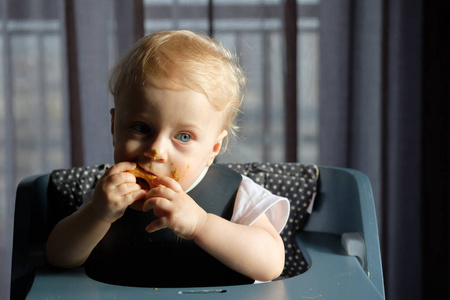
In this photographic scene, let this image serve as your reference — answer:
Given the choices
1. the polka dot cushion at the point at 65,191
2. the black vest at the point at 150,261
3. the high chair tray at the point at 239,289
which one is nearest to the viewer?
the high chair tray at the point at 239,289

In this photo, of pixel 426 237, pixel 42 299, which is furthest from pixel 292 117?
pixel 42 299

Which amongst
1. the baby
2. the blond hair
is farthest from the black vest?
the blond hair

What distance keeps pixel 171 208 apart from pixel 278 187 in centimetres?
39

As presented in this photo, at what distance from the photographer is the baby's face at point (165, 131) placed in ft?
2.43

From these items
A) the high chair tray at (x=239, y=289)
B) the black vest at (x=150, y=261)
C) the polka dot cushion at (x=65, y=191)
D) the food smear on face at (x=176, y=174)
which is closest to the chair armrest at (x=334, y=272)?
the high chair tray at (x=239, y=289)

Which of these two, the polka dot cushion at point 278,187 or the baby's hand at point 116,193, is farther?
the polka dot cushion at point 278,187

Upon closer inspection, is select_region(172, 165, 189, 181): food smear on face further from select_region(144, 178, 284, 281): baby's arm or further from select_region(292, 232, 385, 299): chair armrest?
select_region(292, 232, 385, 299): chair armrest

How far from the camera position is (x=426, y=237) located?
152 centimetres

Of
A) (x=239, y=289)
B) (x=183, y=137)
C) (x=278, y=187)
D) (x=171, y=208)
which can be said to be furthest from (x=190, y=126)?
(x=278, y=187)

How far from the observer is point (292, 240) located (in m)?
1.05

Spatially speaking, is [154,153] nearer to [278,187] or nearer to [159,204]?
[159,204]

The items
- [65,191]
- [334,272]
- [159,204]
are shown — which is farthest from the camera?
[65,191]

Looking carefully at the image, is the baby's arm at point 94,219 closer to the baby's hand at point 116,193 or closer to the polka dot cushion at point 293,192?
the baby's hand at point 116,193

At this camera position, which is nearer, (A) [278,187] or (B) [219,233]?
(B) [219,233]
